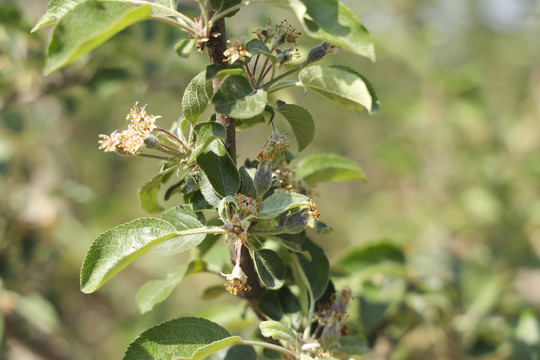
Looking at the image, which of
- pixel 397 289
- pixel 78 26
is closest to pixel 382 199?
pixel 397 289

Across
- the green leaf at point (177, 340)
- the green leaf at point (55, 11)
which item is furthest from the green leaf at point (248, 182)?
the green leaf at point (55, 11)

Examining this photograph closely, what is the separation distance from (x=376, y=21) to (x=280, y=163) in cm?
299

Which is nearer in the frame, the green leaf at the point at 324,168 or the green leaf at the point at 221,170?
the green leaf at the point at 221,170

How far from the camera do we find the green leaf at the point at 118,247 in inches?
29.8

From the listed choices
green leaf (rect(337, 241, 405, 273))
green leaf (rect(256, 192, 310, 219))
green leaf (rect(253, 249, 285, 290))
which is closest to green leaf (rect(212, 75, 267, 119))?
green leaf (rect(256, 192, 310, 219))

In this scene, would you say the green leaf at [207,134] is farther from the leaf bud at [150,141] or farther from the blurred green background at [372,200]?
the blurred green background at [372,200]

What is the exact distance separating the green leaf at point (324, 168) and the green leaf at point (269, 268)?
30 cm

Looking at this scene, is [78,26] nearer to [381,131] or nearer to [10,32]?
[10,32]

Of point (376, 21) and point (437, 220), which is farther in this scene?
point (376, 21)

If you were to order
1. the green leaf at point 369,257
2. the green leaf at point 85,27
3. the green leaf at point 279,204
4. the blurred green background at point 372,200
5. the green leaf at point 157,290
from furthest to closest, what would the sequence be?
1. the blurred green background at point 372,200
2. the green leaf at point 369,257
3. the green leaf at point 157,290
4. the green leaf at point 279,204
5. the green leaf at point 85,27

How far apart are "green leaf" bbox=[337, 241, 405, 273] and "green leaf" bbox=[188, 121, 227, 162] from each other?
0.83 m

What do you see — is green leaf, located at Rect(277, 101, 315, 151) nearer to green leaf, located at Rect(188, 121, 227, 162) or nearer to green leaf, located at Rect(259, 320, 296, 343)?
green leaf, located at Rect(188, 121, 227, 162)

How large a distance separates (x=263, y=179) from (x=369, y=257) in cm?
77

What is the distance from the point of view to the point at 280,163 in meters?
0.99
